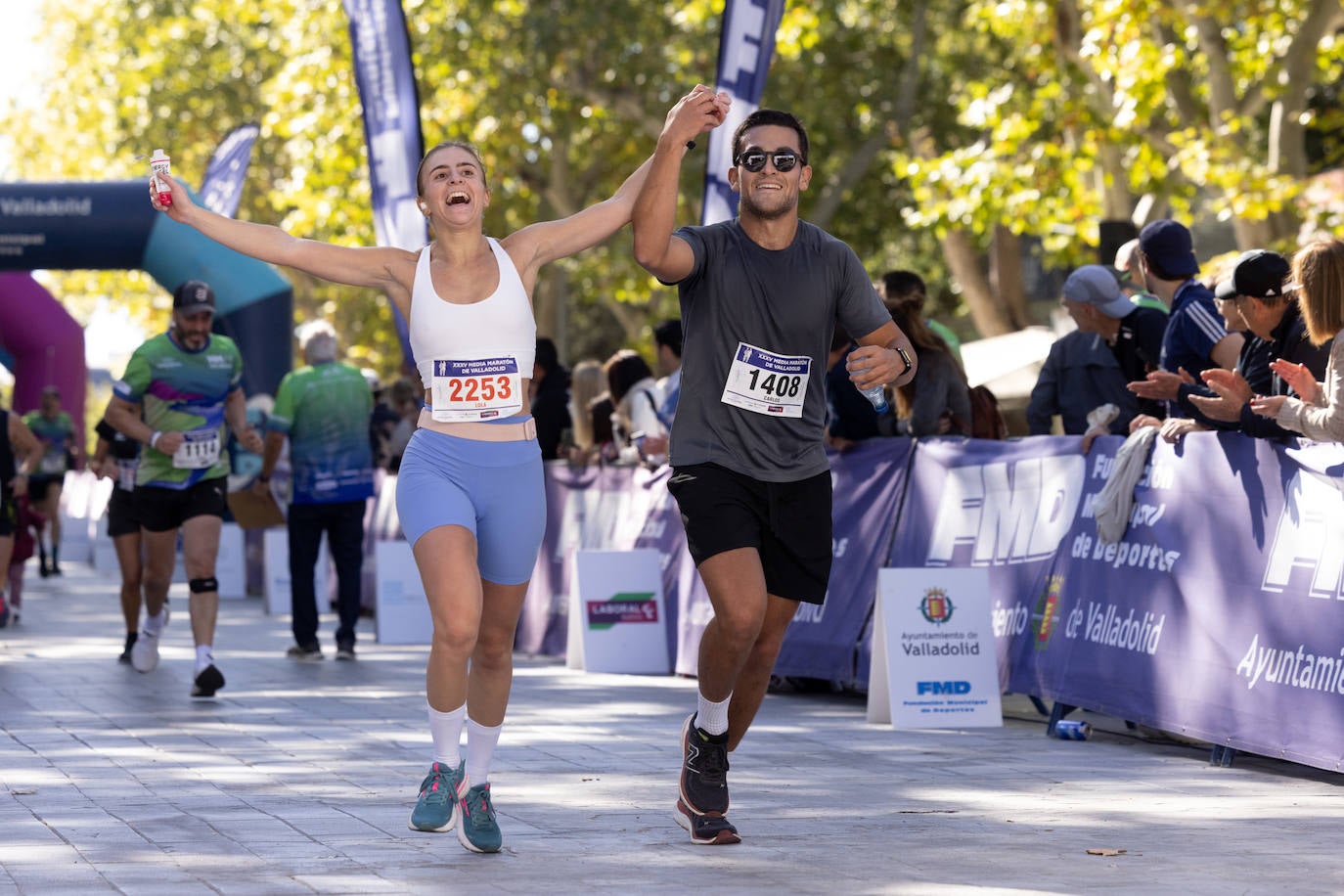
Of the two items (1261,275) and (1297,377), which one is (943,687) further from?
(1297,377)

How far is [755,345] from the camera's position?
249 inches

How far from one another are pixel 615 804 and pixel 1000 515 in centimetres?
369

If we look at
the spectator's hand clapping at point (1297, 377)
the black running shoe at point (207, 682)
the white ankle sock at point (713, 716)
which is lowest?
the black running shoe at point (207, 682)

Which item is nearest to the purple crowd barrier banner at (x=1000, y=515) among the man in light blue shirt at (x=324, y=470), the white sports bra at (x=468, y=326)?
the white sports bra at (x=468, y=326)

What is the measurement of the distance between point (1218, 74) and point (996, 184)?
317 cm

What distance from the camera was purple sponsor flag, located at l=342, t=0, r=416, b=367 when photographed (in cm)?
1684

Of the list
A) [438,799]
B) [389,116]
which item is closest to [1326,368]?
[438,799]

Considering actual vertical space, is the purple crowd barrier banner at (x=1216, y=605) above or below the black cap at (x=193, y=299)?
below

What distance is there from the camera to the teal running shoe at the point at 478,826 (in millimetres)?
6031

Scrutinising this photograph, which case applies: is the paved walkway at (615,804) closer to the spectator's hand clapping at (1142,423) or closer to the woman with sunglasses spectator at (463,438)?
the woman with sunglasses spectator at (463,438)

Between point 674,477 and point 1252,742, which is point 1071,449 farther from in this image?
point 674,477

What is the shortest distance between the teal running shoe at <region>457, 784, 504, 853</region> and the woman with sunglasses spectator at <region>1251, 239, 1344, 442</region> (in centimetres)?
330

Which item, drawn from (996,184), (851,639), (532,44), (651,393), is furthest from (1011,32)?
(851,639)

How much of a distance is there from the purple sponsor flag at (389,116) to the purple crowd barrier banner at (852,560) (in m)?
6.06
